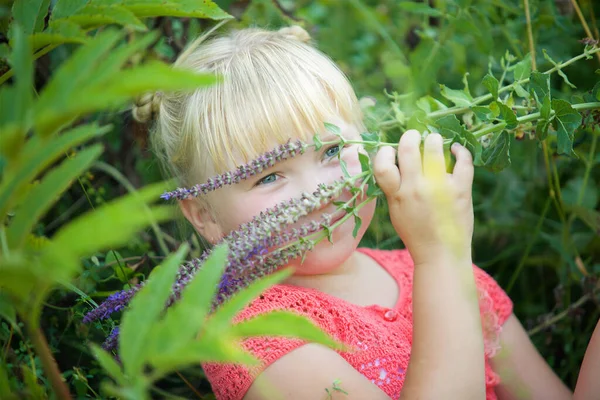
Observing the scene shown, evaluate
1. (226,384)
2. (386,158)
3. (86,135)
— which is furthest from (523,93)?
(86,135)

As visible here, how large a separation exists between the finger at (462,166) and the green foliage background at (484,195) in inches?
14.1

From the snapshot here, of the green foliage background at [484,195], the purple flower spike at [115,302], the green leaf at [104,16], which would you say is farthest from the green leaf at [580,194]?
the green leaf at [104,16]

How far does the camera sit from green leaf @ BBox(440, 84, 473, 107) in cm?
141

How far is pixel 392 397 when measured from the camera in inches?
54.6

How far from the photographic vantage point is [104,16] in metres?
0.92

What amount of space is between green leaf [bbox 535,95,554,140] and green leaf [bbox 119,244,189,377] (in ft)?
2.58

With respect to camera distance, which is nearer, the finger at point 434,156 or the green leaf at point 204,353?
the green leaf at point 204,353

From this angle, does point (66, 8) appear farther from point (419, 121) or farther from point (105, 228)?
point (419, 121)

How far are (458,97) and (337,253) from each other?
423 mm

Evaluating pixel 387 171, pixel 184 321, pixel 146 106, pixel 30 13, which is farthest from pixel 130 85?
pixel 146 106

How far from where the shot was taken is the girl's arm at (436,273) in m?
1.21

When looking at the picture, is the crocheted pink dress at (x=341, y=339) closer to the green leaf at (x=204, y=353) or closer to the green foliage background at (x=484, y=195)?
the green foliage background at (x=484, y=195)

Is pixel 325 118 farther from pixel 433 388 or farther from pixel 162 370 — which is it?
pixel 162 370

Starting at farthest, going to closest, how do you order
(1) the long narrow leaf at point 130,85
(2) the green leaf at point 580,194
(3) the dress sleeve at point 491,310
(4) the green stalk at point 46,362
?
1. (2) the green leaf at point 580,194
2. (3) the dress sleeve at point 491,310
3. (4) the green stalk at point 46,362
4. (1) the long narrow leaf at point 130,85
